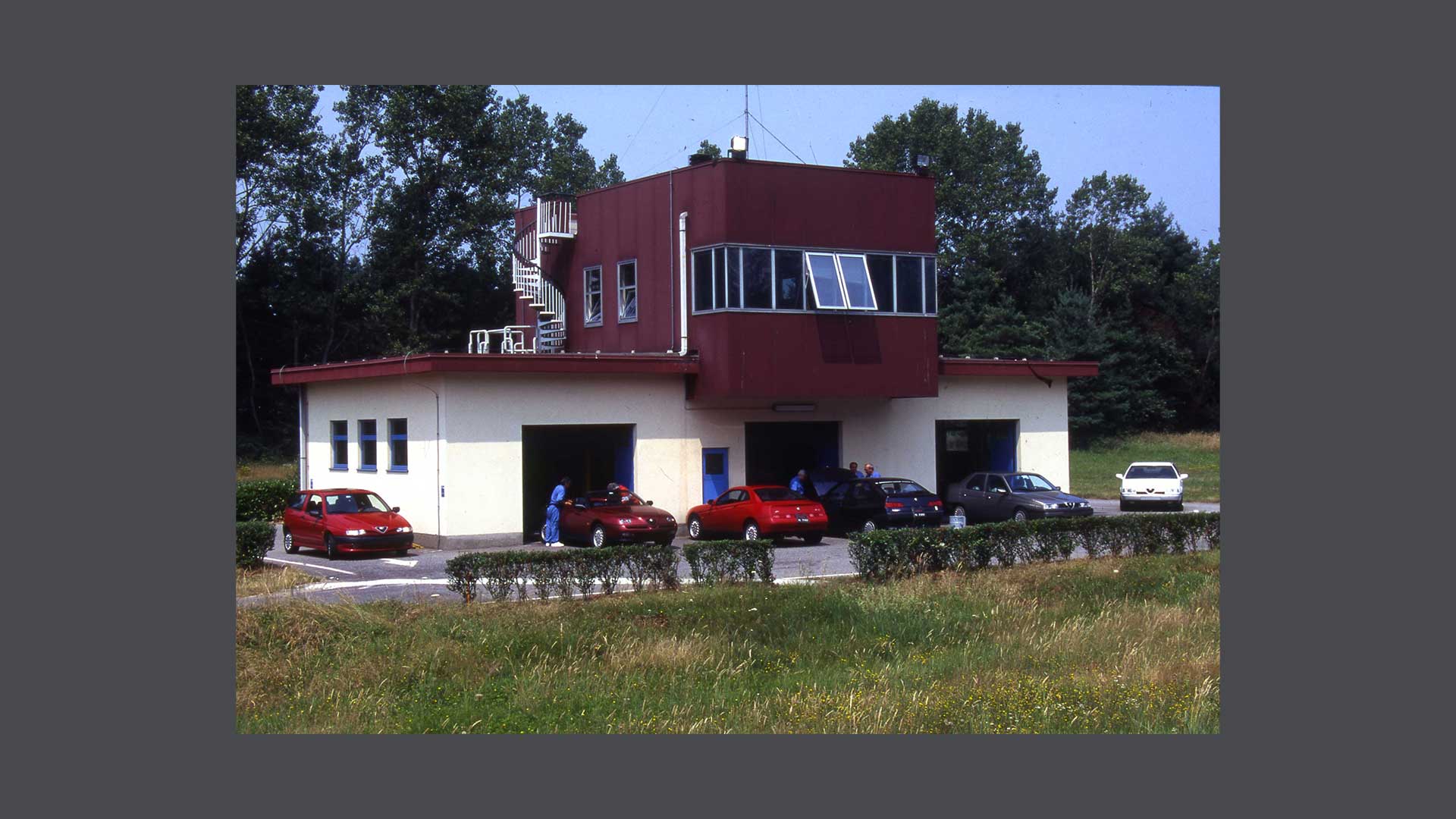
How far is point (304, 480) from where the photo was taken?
35.4 m

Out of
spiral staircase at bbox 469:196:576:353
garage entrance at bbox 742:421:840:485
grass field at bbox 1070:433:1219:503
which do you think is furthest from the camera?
grass field at bbox 1070:433:1219:503

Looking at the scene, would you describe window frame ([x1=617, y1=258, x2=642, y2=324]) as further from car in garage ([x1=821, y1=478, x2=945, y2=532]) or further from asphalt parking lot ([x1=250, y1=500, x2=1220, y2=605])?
car in garage ([x1=821, y1=478, x2=945, y2=532])

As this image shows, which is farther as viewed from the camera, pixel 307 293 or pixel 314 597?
pixel 307 293

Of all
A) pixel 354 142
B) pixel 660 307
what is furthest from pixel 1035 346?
pixel 660 307

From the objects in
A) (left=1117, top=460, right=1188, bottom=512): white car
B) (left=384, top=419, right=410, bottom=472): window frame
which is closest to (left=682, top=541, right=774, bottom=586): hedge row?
(left=384, top=419, right=410, bottom=472): window frame

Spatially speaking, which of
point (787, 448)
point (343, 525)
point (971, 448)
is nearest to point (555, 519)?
point (343, 525)

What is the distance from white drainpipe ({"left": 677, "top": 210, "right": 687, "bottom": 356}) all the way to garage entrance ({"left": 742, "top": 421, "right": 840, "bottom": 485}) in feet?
12.5

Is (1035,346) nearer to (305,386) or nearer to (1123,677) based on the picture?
(305,386)

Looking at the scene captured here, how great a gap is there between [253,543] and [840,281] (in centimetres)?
1484

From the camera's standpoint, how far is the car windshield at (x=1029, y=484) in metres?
33.8

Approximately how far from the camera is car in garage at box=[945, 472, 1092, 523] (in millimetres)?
32531

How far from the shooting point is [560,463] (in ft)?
121

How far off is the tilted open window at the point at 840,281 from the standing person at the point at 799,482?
435 centimetres

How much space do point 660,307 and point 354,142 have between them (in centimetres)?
2464
